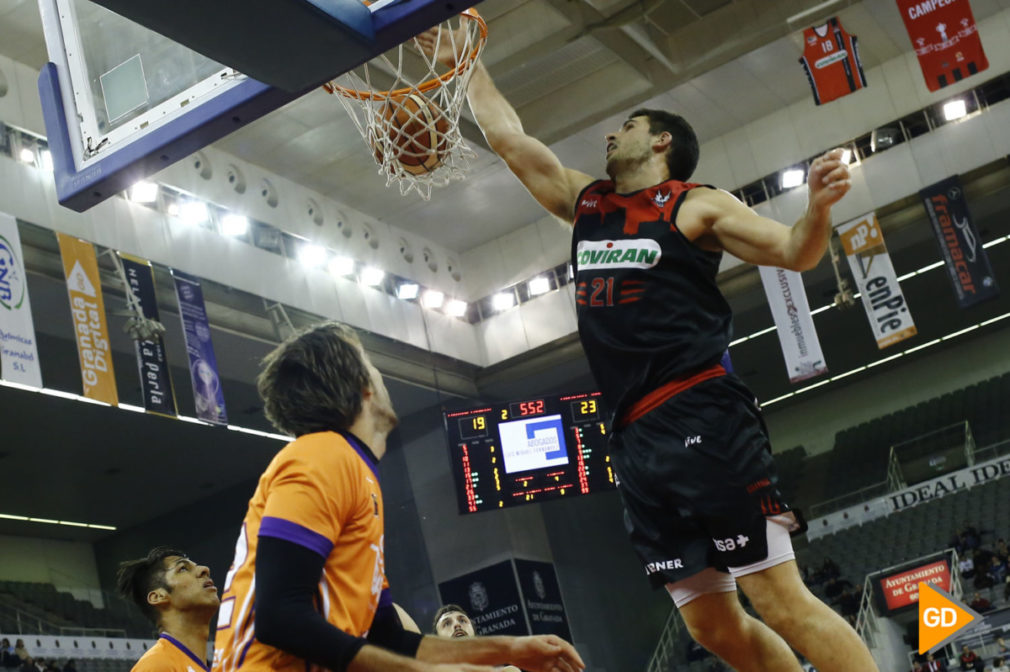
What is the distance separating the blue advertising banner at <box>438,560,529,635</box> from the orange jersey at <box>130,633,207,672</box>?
13.6 meters

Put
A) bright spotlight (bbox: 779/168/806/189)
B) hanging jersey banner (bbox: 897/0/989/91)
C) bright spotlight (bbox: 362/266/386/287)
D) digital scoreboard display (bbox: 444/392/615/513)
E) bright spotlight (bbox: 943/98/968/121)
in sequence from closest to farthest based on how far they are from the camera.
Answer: hanging jersey banner (bbox: 897/0/989/91)
digital scoreboard display (bbox: 444/392/615/513)
bright spotlight (bbox: 943/98/968/121)
bright spotlight (bbox: 779/168/806/189)
bright spotlight (bbox: 362/266/386/287)

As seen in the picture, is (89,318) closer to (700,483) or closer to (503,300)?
(503,300)

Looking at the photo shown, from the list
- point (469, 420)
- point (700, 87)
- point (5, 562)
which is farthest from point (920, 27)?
point (5, 562)

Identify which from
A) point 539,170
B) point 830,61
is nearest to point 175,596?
point 539,170

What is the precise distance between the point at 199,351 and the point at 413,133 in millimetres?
8415

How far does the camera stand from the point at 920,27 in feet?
43.7

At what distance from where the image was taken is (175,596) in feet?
16.0

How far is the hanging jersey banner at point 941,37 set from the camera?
1312 cm

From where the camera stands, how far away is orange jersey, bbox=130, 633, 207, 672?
4.41m

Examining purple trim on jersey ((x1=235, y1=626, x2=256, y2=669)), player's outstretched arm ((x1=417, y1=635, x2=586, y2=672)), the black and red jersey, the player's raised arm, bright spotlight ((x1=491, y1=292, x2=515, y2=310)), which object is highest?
bright spotlight ((x1=491, y1=292, x2=515, y2=310))

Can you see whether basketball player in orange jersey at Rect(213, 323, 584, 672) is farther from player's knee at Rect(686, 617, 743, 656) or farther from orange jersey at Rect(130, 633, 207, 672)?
orange jersey at Rect(130, 633, 207, 672)

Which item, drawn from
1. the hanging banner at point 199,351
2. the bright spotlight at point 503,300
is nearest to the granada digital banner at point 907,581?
the bright spotlight at point 503,300

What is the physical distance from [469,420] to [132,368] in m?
5.32

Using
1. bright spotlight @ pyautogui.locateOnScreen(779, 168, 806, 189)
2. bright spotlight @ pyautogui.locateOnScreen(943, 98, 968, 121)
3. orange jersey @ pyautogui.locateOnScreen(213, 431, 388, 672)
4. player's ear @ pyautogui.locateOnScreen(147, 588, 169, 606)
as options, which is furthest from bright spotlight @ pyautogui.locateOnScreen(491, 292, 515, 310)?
orange jersey @ pyautogui.locateOnScreen(213, 431, 388, 672)
